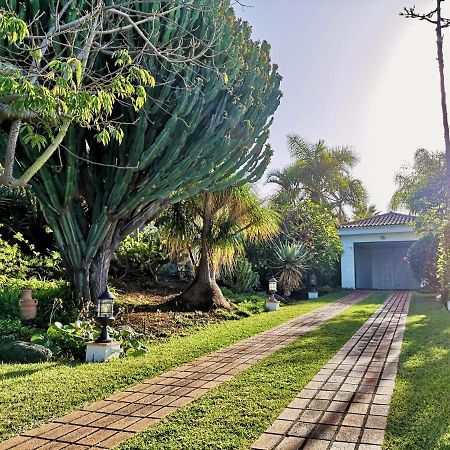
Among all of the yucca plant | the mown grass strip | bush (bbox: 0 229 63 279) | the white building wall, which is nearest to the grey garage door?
the white building wall

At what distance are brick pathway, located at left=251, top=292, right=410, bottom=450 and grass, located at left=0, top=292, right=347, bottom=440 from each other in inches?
82.1

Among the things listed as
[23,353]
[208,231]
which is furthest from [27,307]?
[208,231]

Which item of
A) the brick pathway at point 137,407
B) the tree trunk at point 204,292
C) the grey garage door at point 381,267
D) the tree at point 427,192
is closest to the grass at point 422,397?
the brick pathway at point 137,407

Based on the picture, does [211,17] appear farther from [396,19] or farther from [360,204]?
[360,204]

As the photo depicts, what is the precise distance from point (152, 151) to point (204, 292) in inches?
203

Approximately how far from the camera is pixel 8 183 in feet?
15.3

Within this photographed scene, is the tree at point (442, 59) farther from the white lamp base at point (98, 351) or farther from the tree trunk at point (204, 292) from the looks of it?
the white lamp base at point (98, 351)

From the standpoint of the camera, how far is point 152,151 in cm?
859

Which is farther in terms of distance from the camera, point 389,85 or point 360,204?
point 360,204

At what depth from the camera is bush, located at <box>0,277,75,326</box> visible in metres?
9.09

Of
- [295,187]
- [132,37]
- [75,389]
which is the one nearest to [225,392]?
[75,389]

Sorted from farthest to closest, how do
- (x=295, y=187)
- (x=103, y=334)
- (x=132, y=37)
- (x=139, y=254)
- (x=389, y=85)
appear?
(x=295, y=187) < (x=139, y=254) < (x=389, y=85) < (x=132, y=37) < (x=103, y=334)

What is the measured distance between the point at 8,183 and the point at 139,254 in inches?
439

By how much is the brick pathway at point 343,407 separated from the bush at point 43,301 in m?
5.30
